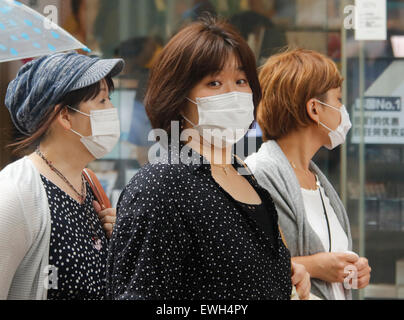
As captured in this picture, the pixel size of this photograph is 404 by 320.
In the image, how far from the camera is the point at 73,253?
5.56 ft

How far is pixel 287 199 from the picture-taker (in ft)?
7.14

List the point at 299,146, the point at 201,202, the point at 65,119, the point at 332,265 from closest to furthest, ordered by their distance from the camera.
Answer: the point at 201,202, the point at 65,119, the point at 332,265, the point at 299,146

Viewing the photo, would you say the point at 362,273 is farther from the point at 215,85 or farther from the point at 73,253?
the point at 73,253

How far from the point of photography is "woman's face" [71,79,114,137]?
188 cm

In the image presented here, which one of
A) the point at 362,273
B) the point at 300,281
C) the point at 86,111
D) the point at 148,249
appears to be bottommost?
the point at 362,273

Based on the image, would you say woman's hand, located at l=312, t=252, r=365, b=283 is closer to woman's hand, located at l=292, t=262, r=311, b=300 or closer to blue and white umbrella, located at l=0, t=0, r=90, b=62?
woman's hand, located at l=292, t=262, r=311, b=300

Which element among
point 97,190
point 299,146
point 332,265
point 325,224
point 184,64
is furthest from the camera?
point 299,146

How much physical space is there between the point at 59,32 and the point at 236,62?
0.67m

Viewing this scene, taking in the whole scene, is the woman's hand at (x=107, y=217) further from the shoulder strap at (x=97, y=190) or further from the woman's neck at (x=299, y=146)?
the woman's neck at (x=299, y=146)

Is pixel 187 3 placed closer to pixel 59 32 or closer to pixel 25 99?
pixel 59 32

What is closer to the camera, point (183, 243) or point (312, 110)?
point (183, 243)

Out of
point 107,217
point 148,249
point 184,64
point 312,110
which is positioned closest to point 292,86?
point 312,110

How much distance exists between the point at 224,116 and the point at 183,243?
429 mm
